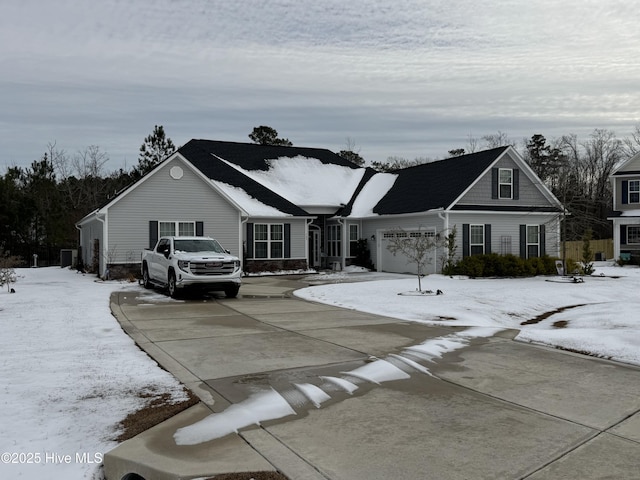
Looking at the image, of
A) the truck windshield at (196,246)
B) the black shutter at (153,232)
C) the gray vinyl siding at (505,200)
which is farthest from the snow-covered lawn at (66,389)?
the gray vinyl siding at (505,200)

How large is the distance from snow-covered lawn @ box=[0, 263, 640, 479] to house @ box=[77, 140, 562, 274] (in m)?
4.61

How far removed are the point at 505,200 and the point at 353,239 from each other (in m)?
8.44

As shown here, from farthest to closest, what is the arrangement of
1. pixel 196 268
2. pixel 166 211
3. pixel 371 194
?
pixel 371 194 < pixel 166 211 < pixel 196 268

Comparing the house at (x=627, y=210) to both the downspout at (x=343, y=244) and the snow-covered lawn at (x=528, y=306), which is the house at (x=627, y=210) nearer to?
the snow-covered lawn at (x=528, y=306)

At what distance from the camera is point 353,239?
31016 mm

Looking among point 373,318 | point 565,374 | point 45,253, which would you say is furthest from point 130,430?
point 45,253

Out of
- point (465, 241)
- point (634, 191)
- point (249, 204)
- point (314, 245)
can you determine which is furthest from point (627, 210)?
point (249, 204)

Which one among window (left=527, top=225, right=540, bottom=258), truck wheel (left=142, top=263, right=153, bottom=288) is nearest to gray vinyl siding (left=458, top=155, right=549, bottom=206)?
window (left=527, top=225, right=540, bottom=258)

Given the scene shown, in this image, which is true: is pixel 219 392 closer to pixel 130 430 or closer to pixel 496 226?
pixel 130 430

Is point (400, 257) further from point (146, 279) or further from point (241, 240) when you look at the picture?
point (146, 279)

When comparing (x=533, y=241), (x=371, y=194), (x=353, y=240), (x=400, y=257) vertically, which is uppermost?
(x=371, y=194)

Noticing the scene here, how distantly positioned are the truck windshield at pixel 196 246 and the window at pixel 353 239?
1340 centimetres

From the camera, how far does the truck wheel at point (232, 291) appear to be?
54.8 feet

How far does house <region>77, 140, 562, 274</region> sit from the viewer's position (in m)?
24.4
